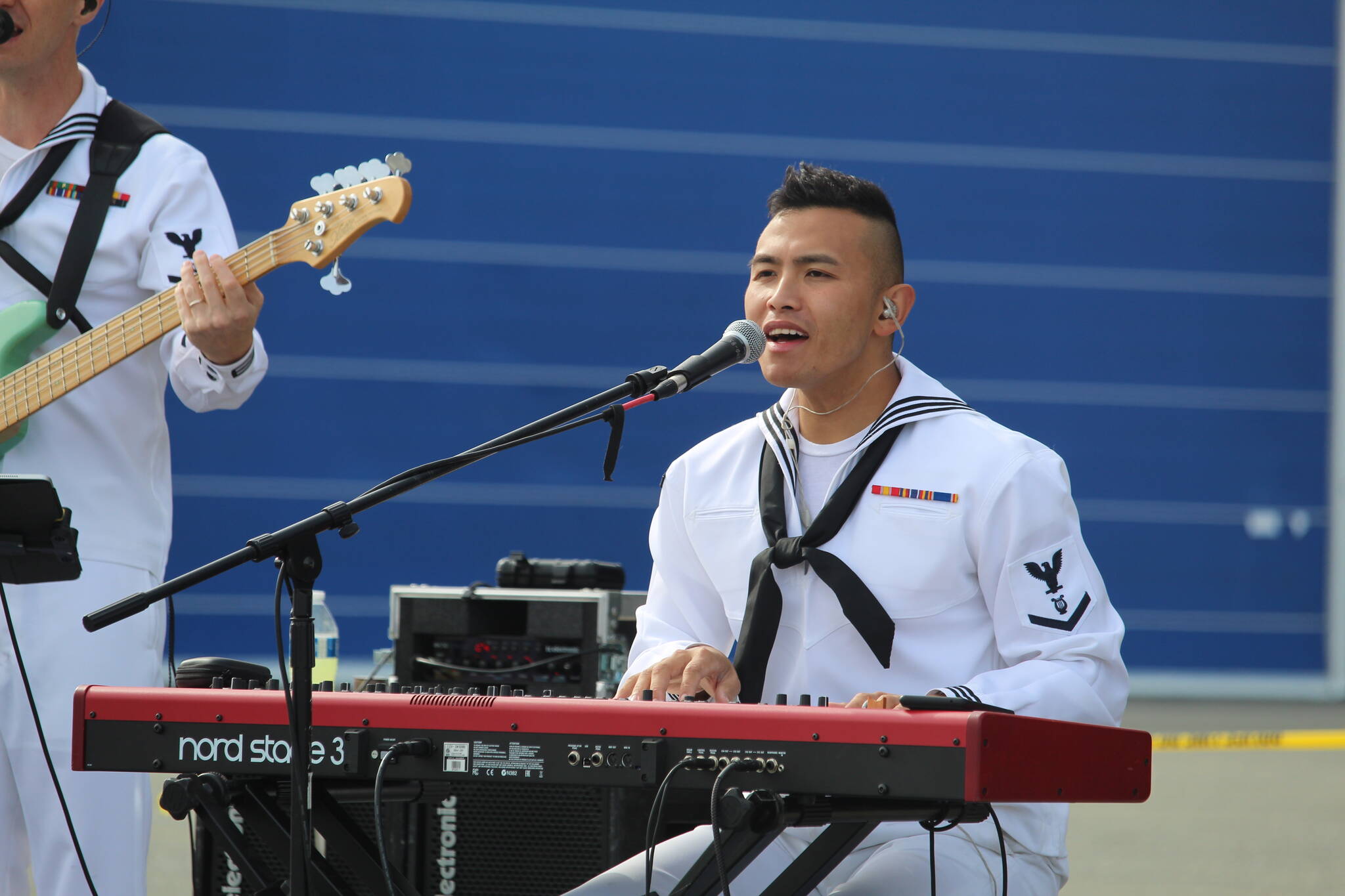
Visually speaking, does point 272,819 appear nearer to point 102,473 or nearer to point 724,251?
point 102,473

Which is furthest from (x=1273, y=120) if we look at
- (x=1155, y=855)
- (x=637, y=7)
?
(x=1155, y=855)

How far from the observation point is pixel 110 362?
266cm

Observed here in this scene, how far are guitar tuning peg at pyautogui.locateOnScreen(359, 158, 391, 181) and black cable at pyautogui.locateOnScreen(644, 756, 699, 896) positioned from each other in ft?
3.82

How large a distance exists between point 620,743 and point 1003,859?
2.09 feet

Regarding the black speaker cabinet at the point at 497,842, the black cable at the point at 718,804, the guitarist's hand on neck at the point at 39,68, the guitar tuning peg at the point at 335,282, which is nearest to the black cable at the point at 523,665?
the black speaker cabinet at the point at 497,842

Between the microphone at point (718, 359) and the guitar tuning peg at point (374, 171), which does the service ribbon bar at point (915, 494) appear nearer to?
the microphone at point (718, 359)

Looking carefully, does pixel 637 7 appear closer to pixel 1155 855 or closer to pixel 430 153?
pixel 430 153

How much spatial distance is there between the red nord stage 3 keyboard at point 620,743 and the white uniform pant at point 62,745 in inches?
23.3

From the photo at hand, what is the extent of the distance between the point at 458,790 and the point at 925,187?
5.45 metres

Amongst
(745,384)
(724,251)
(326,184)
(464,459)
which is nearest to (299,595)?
(464,459)

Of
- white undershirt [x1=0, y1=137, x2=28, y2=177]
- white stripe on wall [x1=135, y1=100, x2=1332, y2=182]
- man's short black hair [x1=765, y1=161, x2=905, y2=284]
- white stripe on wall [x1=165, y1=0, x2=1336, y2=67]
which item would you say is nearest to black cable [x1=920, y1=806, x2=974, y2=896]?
man's short black hair [x1=765, y1=161, x2=905, y2=284]

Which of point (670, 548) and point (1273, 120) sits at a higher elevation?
point (1273, 120)

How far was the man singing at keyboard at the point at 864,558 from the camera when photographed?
2.26 m

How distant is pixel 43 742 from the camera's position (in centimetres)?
252
